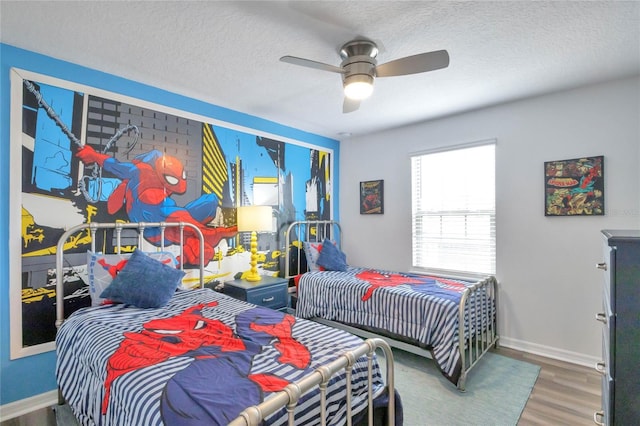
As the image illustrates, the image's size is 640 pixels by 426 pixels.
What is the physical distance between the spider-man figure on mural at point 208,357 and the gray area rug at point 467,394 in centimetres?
103

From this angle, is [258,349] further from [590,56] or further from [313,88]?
[590,56]

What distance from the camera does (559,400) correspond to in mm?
2209

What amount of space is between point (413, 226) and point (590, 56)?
7.49 feet

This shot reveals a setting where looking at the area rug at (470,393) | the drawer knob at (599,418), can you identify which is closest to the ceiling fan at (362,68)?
the drawer knob at (599,418)

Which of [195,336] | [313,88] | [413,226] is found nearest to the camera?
[195,336]

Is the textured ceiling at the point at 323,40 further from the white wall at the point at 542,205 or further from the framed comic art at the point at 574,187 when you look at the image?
the framed comic art at the point at 574,187

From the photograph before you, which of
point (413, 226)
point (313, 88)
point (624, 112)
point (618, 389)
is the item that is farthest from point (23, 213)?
point (624, 112)

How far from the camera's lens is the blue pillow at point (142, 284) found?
2137 mm

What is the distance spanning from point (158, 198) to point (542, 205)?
3.66 meters

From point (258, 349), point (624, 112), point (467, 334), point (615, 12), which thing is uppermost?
point (615, 12)

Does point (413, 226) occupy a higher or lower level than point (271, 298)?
higher

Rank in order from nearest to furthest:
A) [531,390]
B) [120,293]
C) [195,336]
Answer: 1. [195,336]
2. [120,293]
3. [531,390]

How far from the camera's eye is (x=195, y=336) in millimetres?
1692

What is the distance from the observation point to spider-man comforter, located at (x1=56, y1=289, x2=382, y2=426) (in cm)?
112
